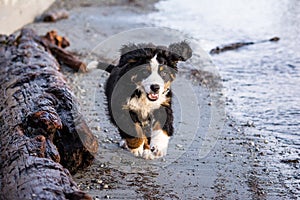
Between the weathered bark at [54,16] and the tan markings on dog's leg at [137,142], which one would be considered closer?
the tan markings on dog's leg at [137,142]

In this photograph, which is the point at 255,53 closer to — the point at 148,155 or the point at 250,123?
the point at 250,123

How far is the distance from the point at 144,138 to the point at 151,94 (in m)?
0.53

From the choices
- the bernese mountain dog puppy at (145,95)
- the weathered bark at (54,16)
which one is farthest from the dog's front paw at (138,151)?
the weathered bark at (54,16)

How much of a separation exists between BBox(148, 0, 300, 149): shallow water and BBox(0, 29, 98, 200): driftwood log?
2068 millimetres

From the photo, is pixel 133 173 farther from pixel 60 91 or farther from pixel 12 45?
pixel 12 45

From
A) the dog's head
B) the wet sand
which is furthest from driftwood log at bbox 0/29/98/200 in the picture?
the dog's head

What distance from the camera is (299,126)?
5211 millimetres

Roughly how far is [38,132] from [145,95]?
1.07m

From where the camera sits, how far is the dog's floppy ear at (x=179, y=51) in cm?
423

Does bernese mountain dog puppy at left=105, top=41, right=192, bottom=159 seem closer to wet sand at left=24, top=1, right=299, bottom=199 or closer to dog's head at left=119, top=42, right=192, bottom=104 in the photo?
dog's head at left=119, top=42, right=192, bottom=104

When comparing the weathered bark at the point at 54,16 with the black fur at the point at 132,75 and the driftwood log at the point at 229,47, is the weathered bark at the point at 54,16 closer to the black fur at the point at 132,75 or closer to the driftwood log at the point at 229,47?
the driftwood log at the point at 229,47

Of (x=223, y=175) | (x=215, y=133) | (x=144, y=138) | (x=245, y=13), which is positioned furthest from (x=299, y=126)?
(x=245, y=13)

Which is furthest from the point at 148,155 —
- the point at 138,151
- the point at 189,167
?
the point at 189,167

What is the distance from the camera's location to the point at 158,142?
14.5ft
